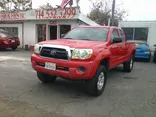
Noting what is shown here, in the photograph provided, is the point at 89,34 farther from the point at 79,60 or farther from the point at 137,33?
the point at 137,33

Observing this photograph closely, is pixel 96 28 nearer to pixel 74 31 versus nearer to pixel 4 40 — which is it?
pixel 74 31

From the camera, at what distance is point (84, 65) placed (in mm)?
4070

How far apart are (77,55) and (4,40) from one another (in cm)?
1040

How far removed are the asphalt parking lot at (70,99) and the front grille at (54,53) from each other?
999mm

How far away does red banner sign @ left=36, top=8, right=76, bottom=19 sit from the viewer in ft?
42.7

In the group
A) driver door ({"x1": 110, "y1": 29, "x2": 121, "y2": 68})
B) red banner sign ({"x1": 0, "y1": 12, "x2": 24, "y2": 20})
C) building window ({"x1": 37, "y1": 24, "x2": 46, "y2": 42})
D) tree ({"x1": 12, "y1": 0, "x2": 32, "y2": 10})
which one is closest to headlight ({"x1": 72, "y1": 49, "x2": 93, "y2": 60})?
driver door ({"x1": 110, "y1": 29, "x2": 121, "y2": 68})

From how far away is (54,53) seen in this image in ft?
14.5

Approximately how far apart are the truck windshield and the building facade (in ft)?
23.8

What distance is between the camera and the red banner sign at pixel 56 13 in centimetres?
1302

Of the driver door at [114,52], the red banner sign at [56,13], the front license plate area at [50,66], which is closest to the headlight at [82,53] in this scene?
the front license plate area at [50,66]

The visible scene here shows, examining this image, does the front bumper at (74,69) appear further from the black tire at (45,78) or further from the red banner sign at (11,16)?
the red banner sign at (11,16)

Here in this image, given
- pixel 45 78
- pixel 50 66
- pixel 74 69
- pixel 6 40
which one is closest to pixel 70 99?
pixel 74 69

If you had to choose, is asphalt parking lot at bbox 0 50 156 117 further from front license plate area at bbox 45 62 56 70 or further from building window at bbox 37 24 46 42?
building window at bbox 37 24 46 42

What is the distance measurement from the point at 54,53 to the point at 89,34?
1.61m
